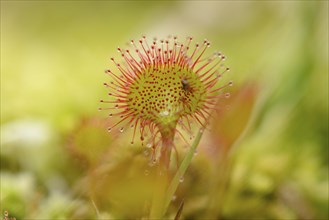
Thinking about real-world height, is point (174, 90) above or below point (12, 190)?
above

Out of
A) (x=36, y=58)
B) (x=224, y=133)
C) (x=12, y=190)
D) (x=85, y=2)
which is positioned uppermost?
(x=85, y=2)

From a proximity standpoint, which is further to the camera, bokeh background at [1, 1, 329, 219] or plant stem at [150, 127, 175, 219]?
bokeh background at [1, 1, 329, 219]

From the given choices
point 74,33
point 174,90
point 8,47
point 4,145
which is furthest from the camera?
point 74,33

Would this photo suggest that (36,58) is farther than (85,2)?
No

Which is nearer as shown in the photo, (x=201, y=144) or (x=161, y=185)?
(x=161, y=185)

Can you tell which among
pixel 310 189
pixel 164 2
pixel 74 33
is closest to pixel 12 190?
pixel 310 189

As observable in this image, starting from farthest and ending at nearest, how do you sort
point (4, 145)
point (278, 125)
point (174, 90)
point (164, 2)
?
point (164, 2) < point (278, 125) < point (4, 145) < point (174, 90)

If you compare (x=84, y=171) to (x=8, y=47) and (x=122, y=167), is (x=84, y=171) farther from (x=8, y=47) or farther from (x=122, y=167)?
(x=8, y=47)

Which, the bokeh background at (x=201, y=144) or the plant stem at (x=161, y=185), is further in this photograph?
the bokeh background at (x=201, y=144)
